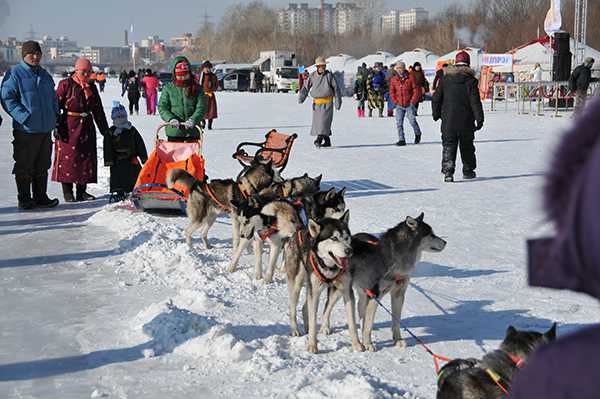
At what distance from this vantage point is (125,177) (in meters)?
8.23

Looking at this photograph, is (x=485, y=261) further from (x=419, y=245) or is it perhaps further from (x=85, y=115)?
(x=85, y=115)

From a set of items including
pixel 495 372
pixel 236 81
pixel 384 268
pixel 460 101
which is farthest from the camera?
pixel 236 81

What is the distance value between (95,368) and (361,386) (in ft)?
4.43

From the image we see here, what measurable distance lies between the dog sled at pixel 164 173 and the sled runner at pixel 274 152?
41cm

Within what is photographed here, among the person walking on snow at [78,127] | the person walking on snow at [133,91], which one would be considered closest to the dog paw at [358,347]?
the person walking on snow at [78,127]

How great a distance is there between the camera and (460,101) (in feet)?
30.5

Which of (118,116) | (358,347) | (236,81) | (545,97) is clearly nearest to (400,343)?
(358,347)

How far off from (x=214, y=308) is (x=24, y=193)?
171 inches

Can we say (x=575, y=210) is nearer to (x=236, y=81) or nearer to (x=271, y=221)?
(x=271, y=221)

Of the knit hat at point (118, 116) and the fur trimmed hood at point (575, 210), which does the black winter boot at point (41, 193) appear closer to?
the knit hat at point (118, 116)

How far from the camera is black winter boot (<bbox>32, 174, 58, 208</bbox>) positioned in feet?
26.6

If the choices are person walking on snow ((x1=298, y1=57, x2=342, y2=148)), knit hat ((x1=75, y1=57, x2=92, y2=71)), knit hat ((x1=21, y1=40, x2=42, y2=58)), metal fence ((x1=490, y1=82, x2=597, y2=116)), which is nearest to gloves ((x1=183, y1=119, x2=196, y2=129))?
knit hat ((x1=75, y1=57, x2=92, y2=71))

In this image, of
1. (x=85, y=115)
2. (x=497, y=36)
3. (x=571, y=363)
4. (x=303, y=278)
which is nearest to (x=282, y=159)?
(x=85, y=115)

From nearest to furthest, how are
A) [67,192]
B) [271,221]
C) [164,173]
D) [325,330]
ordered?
[325,330] → [271,221] → [164,173] → [67,192]
